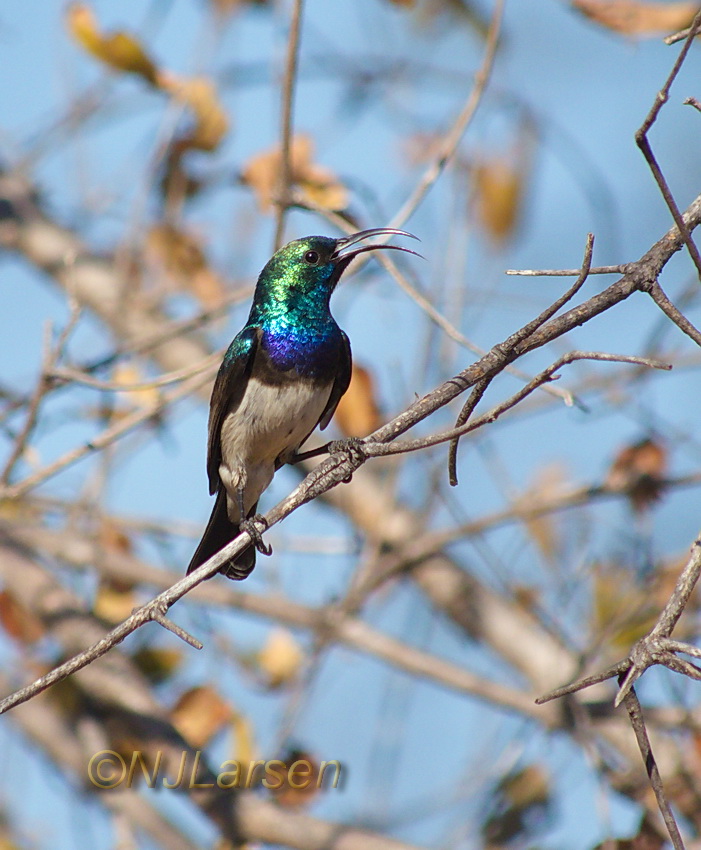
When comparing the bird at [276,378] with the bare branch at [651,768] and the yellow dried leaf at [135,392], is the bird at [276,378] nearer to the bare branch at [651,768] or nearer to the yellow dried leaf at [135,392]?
the yellow dried leaf at [135,392]

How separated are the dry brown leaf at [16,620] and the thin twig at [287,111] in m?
2.31

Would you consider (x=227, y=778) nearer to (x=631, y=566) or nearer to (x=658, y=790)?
(x=631, y=566)

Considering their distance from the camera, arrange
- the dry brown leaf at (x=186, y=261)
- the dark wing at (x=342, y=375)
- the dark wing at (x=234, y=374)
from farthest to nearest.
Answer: the dry brown leaf at (x=186, y=261) → the dark wing at (x=342, y=375) → the dark wing at (x=234, y=374)

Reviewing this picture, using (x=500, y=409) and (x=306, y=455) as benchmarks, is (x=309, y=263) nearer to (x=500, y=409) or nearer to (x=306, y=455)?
(x=306, y=455)

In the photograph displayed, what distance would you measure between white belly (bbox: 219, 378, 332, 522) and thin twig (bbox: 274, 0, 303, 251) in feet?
2.24

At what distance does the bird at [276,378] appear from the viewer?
13.4 feet

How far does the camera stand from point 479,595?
5898 millimetres

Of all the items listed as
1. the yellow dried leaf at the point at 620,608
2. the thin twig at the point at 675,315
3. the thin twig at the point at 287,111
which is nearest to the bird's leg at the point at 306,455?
the thin twig at the point at 287,111

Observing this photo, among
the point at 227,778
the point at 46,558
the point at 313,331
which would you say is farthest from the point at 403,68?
the point at 227,778

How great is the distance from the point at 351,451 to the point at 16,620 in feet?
9.06

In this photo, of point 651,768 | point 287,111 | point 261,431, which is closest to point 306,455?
point 261,431

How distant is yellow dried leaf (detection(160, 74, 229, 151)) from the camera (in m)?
5.38

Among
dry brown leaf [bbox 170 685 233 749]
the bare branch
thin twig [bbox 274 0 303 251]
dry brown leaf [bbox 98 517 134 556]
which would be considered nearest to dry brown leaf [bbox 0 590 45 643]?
dry brown leaf [bbox 98 517 134 556]

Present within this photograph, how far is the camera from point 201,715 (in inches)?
191
